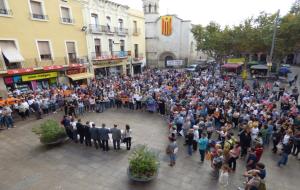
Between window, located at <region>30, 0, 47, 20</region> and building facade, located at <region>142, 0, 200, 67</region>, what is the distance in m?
27.3

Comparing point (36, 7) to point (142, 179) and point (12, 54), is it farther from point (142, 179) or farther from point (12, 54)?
point (142, 179)

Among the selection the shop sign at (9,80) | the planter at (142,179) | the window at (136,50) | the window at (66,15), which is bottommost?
the planter at (142,179)

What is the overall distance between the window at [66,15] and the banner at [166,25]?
82.6 feet

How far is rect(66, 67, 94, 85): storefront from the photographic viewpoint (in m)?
20.2

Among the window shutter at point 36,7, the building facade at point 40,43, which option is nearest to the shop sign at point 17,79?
the building facade at point 40,43

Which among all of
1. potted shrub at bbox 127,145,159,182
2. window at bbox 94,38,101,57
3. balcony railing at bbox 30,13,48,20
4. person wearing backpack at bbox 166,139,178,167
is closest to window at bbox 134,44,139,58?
window at bbox 94,38,101,57

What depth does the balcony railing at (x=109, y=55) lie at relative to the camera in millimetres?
23297

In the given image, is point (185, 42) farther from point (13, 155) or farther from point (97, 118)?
point (13, 155)

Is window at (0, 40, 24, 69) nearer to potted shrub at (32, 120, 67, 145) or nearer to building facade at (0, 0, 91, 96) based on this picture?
building facade at (0, 0, 91, 96)

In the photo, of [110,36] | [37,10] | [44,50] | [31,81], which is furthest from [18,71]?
[110,36]

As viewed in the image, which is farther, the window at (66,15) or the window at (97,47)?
the window at (97,47)

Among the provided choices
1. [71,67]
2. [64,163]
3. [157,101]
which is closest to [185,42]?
[71,67]

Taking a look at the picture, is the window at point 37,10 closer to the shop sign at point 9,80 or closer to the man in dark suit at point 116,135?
the shop sign at point 9,80

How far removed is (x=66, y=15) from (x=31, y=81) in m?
7.75
